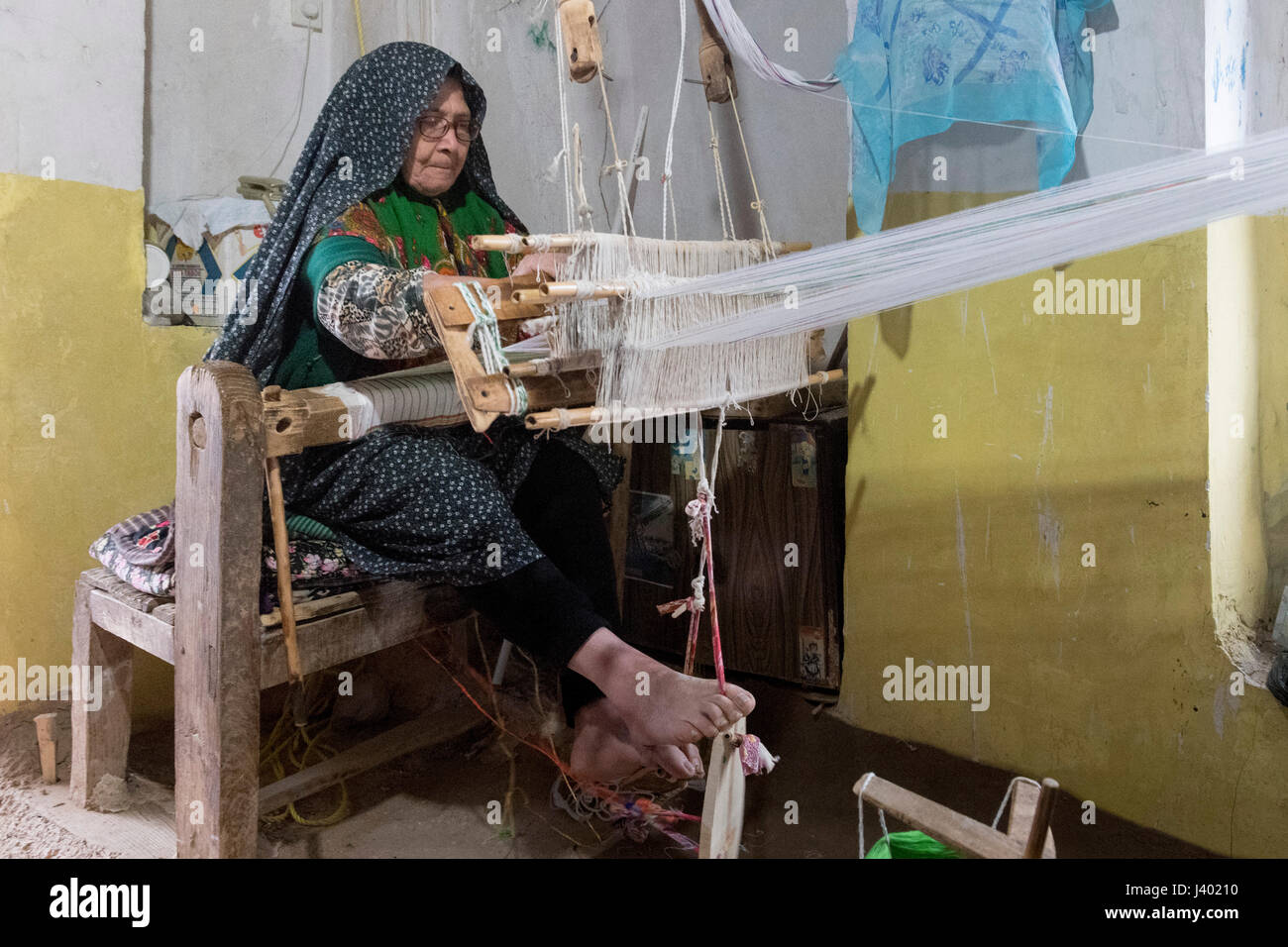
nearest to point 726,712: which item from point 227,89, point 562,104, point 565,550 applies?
point 565,550

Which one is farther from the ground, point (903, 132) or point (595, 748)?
point (903, 132)

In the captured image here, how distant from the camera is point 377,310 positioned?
1.40 metres

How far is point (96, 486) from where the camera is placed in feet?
6.67

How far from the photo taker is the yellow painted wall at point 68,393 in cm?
190

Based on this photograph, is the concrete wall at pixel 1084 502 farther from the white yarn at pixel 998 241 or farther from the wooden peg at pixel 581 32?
the wooden peg at pixel 581 32

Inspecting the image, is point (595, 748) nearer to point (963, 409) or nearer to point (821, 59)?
point (963, 409)

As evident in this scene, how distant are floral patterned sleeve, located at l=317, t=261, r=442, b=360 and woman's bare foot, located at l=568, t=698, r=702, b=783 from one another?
67cm

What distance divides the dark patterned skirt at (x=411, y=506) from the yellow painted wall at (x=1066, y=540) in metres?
0.87

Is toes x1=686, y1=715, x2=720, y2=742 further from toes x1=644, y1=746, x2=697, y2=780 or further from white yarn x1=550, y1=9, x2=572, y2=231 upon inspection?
white yarn x1=550, y1=9, x2=572, y2=231

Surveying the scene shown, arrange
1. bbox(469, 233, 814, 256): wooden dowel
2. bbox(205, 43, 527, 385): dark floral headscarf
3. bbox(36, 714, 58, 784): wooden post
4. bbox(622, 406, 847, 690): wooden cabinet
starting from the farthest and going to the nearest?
bbox(622, 406, 847, 690): wooden cabinet → bbox(36, 714, 58, 784): wooden post → bbox(205, 43, 527, 385): dark floral headscarf → bbox(469, 233, 814, 256): wooden dowel

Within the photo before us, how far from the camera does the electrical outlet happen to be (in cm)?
243

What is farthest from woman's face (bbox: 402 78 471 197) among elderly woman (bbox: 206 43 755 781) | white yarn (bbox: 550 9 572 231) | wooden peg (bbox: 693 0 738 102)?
wooden peg (bbox: 693 0 738 102)
